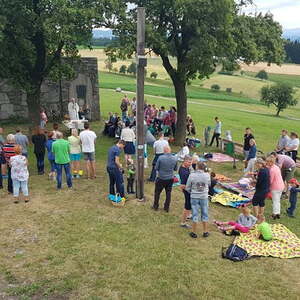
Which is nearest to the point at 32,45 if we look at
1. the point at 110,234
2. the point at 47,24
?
the point at 47,24

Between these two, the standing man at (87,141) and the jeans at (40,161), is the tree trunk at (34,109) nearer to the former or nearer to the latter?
the jeans at (40,161)

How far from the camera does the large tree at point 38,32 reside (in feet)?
45.0

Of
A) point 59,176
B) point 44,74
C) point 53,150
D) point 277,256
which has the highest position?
point 44,74

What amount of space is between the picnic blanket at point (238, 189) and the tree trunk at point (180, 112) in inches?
226

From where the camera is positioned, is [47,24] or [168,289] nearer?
[168,289]

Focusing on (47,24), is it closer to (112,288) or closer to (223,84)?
(112,288)

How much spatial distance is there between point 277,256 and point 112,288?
3.66 m

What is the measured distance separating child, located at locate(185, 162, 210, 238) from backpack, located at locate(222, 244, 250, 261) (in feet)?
2.77

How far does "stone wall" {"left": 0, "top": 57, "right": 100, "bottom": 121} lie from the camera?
68.2ft

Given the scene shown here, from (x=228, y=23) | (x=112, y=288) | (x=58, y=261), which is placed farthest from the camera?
(x=228, y=23)

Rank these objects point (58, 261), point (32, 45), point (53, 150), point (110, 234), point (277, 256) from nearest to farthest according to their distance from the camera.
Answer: point (58, 261)
point (277, 256)
point (110, 234)
point (53, 150)
point (32, 45)

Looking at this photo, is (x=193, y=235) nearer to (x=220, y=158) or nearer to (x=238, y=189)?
(x=238, y=189)

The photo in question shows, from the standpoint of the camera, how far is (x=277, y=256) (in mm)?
8023

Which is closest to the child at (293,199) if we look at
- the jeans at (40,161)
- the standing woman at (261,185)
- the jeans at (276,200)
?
the jeans at (276,200)
